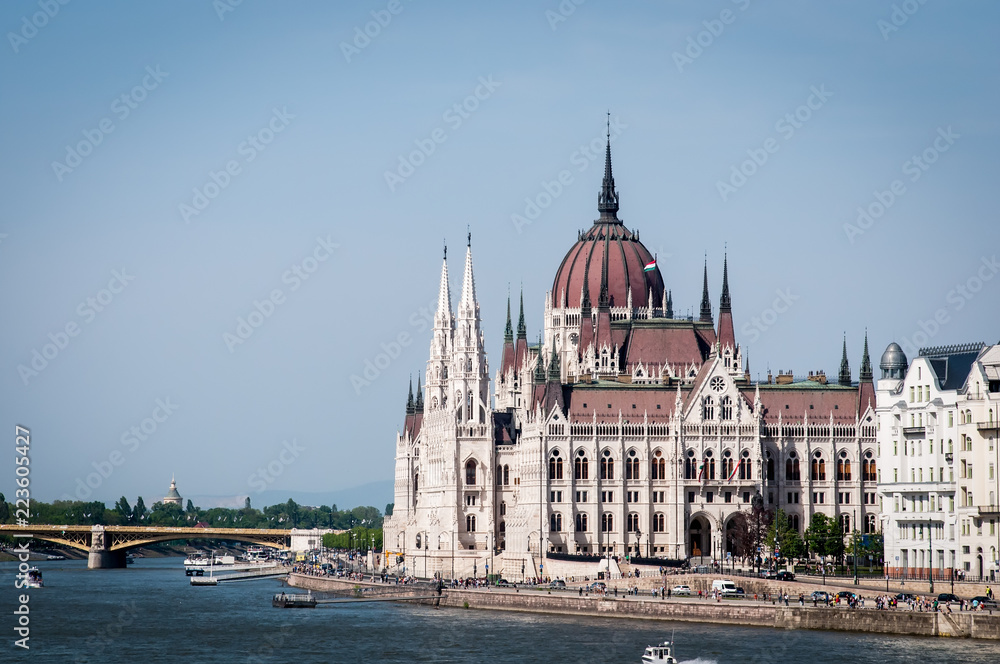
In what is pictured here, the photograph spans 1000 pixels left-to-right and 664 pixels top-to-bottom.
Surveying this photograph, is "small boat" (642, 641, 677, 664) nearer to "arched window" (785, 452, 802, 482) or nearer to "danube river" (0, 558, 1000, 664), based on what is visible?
"danube river" (0, 558, 1000, 664)

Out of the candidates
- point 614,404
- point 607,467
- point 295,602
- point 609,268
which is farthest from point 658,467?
point 295,602

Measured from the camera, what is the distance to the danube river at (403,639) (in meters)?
106

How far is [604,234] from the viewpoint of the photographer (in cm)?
19562

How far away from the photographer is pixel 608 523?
16812 cm

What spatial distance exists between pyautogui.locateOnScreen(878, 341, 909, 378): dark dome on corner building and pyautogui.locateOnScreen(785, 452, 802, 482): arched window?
111 ft

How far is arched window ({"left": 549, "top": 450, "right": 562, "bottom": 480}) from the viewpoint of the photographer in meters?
166

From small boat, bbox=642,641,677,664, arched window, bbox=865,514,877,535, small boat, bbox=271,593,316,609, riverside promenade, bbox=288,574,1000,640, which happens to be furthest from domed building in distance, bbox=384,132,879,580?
small boat, bbox=642,641,677,664

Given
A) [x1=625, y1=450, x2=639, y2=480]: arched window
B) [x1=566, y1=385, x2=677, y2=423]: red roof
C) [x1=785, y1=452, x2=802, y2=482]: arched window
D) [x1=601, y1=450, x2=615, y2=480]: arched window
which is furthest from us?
[x1=785, y1=452, x2=802, y2=482]: arched window

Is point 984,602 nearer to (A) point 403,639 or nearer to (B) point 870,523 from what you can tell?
(A) point 403,639

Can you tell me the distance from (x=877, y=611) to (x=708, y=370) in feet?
193

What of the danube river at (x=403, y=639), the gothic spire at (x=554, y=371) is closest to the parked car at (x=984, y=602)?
the danube river at (x=403, y=639)

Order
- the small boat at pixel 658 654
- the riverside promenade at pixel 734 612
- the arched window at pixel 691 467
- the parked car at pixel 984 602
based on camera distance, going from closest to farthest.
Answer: the small boat at pixel 658 654, the riverside promenade at pixel 734 612, the parked car at pixel 984 602, the arched window at pixel 691 467

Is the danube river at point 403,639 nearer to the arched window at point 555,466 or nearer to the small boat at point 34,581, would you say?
the arched window at point 555,466

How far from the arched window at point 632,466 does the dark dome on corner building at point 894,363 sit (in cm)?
3415
